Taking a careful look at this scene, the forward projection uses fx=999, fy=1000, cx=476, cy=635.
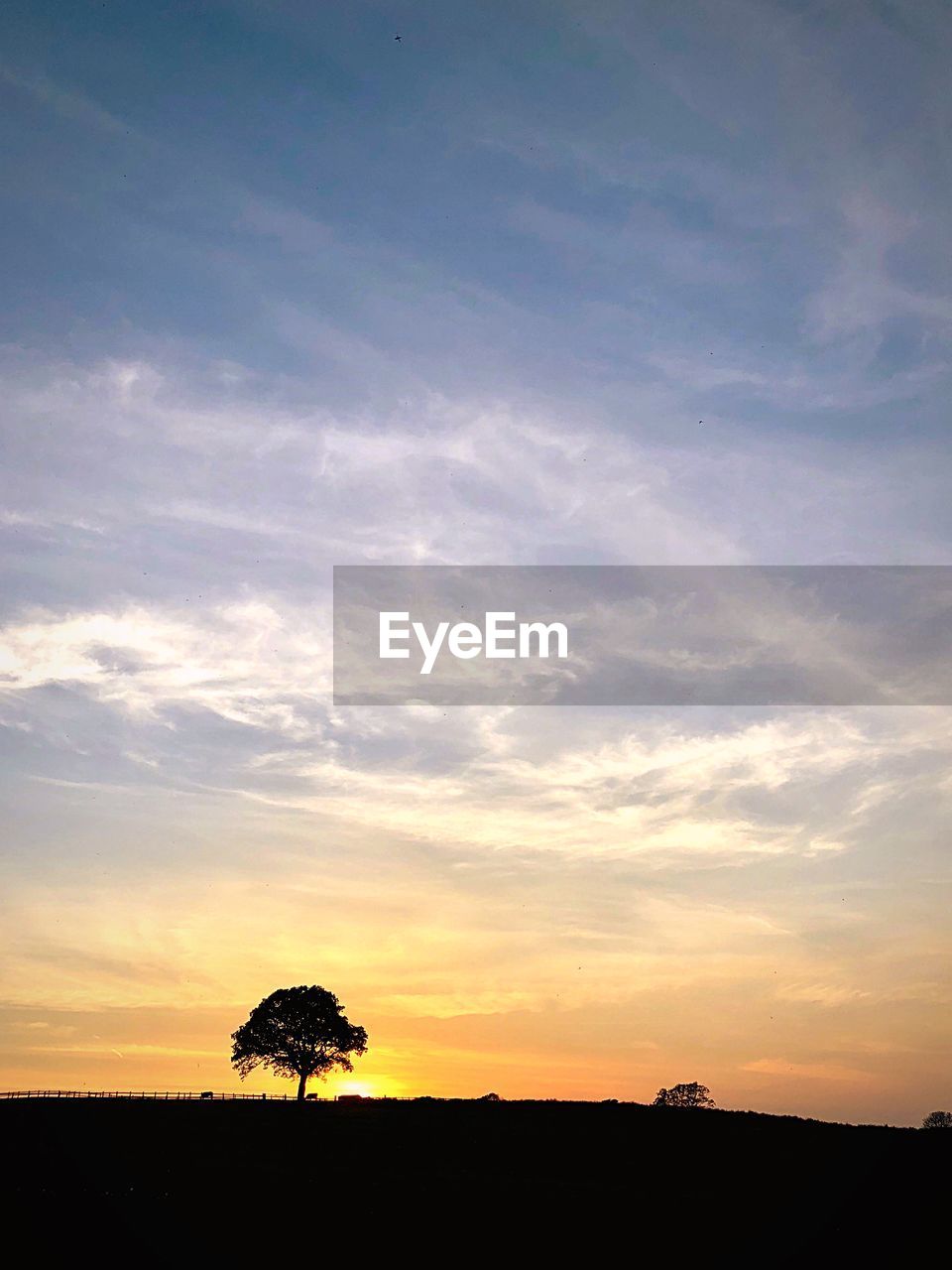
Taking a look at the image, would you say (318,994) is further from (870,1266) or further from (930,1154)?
(870,1266)

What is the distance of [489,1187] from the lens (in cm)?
4188

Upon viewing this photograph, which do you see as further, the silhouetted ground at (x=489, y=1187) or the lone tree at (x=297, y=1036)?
the lone tree at (x=297, y=1036)

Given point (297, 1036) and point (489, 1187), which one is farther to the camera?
point (297, 1036)

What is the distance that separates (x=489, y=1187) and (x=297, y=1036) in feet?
186

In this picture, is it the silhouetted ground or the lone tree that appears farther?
the lone tree

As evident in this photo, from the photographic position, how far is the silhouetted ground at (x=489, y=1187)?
32.4 meters

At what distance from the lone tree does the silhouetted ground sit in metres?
30.6

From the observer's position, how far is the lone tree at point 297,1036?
93.4m

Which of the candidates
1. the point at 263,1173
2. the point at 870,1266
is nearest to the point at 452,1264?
the point at 870,1266

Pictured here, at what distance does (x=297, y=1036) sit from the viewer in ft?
308

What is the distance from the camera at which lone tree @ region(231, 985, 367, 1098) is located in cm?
9338

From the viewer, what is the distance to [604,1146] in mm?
52094

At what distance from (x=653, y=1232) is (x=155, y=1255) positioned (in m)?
16.4

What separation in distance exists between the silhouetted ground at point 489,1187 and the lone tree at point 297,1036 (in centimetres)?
3057
